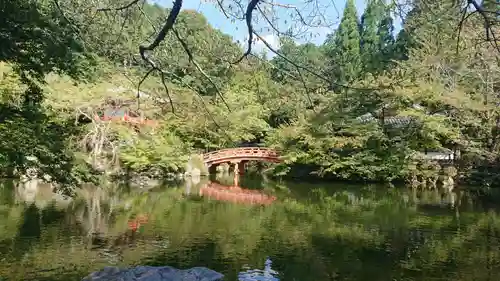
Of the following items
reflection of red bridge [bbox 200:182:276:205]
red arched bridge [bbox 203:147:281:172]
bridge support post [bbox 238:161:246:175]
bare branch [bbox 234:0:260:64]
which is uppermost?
red arched bridge [bbox 203:147:281:172]

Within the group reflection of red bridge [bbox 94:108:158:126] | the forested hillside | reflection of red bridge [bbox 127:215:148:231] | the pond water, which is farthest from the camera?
reflection of red bridge [bbox 94:108:158:126]

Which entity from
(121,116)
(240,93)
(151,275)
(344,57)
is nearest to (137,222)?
(151,275)

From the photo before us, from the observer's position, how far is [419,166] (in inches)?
807

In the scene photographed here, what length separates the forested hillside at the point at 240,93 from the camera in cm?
329

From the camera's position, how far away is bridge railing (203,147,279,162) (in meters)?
24.2

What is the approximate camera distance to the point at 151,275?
6.63 meters

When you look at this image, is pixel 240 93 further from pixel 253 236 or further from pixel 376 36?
pixel 376 36

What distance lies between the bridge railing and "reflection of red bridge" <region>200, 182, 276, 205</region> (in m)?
4.61

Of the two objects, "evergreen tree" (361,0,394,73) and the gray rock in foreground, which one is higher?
"evergreen tree" (361,0,394,73)

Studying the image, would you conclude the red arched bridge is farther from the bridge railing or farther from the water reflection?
the water reflection

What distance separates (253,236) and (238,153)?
14671 millimetres

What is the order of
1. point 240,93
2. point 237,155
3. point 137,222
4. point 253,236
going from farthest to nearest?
point 237,155 → point 240,93 → point 137,222 → point 253,236

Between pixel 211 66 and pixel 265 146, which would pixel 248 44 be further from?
pixel 265 146

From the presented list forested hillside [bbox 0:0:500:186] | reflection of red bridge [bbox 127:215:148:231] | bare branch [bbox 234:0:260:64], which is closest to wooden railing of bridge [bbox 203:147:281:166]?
forested hillside [bbox 0:0:500:186]
